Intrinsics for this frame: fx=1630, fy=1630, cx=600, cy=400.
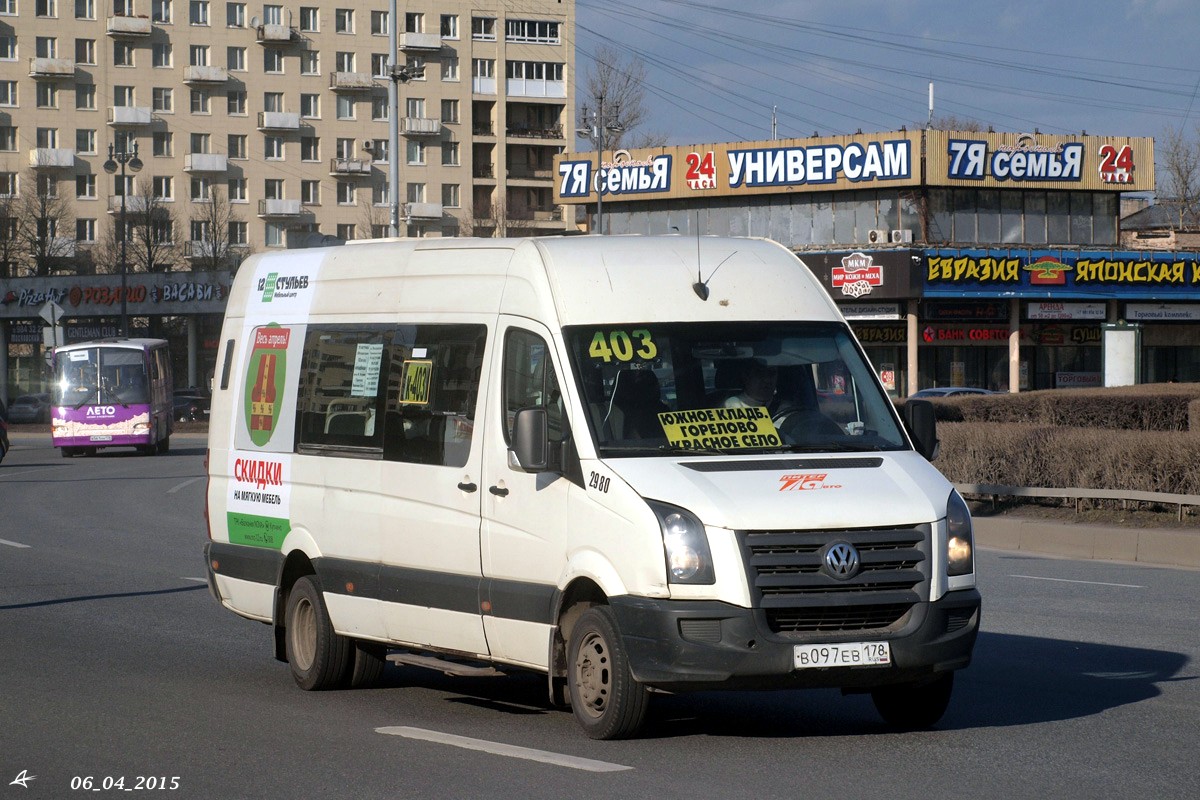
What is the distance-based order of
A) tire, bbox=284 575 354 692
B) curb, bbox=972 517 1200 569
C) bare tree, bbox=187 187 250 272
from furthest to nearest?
1. bare tree, bbox=187 187 250 272
2. curb, bbox=972 517 1200 569
3. tire, bbox=284 575 354 692

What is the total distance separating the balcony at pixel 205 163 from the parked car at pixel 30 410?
3455 cm

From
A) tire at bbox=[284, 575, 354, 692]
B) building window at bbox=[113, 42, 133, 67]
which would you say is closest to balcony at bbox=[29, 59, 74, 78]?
building window at bbox=[113, 42, 133, 67]

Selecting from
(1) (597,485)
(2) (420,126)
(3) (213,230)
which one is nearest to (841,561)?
(1) (597,485)

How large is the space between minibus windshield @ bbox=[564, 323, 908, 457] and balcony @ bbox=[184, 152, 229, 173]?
99894mm

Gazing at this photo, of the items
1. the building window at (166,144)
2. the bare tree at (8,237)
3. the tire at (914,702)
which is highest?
the building window at (166,144)

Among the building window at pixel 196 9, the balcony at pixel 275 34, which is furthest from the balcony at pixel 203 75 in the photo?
the balcony at pixel 275 34

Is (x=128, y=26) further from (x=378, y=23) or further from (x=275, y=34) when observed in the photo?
(x=378, y=23)

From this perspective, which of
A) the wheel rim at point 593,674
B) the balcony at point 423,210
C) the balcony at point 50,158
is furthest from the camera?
the balcony at point 423,210

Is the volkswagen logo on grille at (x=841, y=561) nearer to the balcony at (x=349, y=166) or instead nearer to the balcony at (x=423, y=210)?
the balcony at (x=423, y=210)

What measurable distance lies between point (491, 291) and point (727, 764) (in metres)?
2.84

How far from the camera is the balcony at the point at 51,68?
101m

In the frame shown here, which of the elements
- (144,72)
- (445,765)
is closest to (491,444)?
(445,765)

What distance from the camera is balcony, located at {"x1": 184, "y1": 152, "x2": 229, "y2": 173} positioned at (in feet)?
340

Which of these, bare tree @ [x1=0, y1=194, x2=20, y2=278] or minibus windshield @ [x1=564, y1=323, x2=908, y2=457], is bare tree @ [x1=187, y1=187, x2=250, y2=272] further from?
minibus windshield @ [x1=564, y1=323, x2=908, y2=457]
